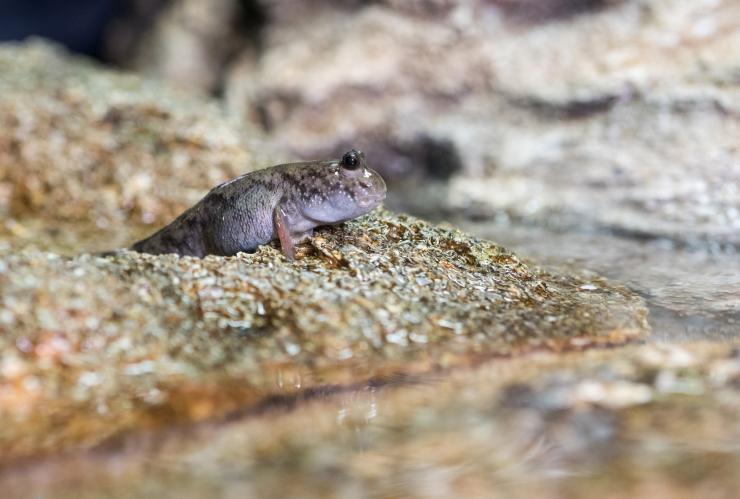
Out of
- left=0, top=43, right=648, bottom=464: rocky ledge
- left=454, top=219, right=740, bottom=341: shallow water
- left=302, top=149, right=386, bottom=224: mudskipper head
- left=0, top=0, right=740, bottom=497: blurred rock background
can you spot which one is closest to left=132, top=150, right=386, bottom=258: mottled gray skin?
left=302, top=149, right=386, bottom=224: mudskipper head

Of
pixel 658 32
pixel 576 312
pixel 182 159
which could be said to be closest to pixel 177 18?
pixel 182 159

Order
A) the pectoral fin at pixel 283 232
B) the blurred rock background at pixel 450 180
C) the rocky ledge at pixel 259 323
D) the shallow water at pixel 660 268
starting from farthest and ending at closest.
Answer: the pectoral fin at pixel 283 232
the shallow water at pixel 660 268
the rocky ledge at pixel 259 323
the blurred rock background at pixel 450 180

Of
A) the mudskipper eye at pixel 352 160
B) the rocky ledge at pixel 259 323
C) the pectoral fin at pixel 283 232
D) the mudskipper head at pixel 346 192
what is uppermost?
the mudskipper eye at pixel 352 160

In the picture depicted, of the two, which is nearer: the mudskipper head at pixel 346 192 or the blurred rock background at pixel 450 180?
the blurred rock background at pixel 450 180

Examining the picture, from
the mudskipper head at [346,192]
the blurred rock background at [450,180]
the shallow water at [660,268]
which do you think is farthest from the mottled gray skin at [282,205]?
the shallow water at [660,268]

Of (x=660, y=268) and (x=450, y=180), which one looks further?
(x=450, y=180)

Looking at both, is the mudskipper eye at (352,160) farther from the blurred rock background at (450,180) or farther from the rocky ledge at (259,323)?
the blurred rock background at (450,180)

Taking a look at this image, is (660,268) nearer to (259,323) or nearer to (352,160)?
(352,160)

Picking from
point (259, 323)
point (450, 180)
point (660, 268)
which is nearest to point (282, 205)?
point (259, 323)
